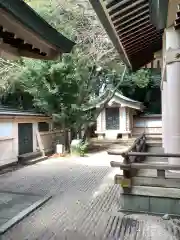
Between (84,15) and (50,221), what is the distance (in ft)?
43.0

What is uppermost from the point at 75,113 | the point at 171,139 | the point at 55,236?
the point at 75,113

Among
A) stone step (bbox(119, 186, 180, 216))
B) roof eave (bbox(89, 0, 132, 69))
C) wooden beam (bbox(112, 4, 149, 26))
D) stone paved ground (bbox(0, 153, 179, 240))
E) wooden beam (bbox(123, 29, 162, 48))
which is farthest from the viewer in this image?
wooden beam (bbox(123, 29, 162, 48))

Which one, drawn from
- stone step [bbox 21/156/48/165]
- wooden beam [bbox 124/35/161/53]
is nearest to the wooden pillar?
wooden beam [bbox 124/35/161/53]

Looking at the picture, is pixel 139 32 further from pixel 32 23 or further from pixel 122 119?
pixel 122 119

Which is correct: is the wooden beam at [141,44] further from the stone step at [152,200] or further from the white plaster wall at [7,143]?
the white plaster wall at [7,143]

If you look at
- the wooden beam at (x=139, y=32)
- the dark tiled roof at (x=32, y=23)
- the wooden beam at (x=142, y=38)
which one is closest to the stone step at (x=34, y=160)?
the wooden beam at (x=142, y=38)

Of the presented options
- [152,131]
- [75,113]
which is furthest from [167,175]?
[152,131]

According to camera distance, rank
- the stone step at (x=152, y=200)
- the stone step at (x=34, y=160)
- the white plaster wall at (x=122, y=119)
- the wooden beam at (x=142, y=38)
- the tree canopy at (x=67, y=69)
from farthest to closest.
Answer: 1. the white plaster wall at (x=122, y=119)
2. the tree canopy at (x=67, y=69)
3. the stone step at (x=34, y=160)
4. the wooden beam at (x=142, y=38)
5. the stone step at (x=152, y=200)

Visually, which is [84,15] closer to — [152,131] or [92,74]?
[92,74]

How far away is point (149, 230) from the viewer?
14.8 ft

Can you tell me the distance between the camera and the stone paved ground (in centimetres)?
446

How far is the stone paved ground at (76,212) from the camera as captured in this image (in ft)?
14.6

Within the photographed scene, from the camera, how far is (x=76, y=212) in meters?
5.56

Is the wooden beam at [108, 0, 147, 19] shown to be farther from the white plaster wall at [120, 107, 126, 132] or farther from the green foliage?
the white plaster wall at [120, 107, 126, 132]
